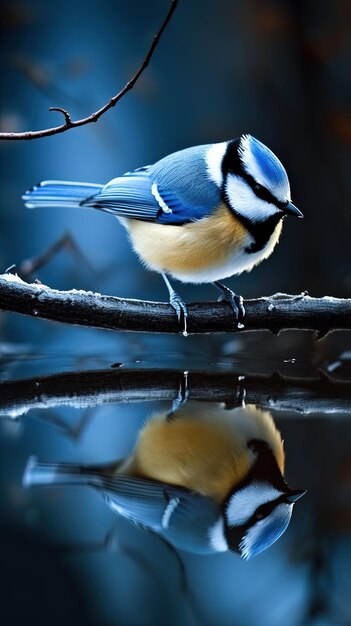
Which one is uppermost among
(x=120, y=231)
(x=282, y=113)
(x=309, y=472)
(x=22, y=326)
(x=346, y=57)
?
(x=346, y=57)

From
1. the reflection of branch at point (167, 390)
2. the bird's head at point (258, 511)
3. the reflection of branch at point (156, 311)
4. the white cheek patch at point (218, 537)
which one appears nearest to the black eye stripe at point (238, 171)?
the reflection of branch at point (156, 311)

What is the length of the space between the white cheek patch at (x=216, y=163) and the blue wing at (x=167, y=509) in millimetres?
518

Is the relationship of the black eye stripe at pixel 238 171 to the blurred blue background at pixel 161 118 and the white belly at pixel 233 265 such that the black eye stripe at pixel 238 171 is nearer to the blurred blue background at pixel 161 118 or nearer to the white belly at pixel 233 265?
the white belly at pixel 233 265

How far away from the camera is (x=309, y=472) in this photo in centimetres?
73

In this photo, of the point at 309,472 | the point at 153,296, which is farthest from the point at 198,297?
the point at 309,472

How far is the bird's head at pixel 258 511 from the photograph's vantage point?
583mm

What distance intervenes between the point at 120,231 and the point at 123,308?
69cm

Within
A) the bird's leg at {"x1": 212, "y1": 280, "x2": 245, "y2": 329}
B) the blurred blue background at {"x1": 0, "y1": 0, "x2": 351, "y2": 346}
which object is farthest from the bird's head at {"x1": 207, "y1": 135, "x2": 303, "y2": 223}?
the blurred blue background at {"x1": 0, "y1": 0, "x2": 351, "y2": 346}

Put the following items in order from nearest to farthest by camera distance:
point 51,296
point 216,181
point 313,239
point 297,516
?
point 297,516 < point 51,296 < point 216,181 < point 313,239

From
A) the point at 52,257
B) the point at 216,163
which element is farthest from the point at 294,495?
the point at 52,257

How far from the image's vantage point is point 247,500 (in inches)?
25.2

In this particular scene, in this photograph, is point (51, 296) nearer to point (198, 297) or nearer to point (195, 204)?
point (195, 204)

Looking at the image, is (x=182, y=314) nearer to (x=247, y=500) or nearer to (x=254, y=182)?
(x=254, y=182)

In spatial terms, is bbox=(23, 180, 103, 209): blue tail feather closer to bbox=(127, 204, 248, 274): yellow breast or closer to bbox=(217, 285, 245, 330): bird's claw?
bbox=(127, 204, 248, 274): yellow breast
